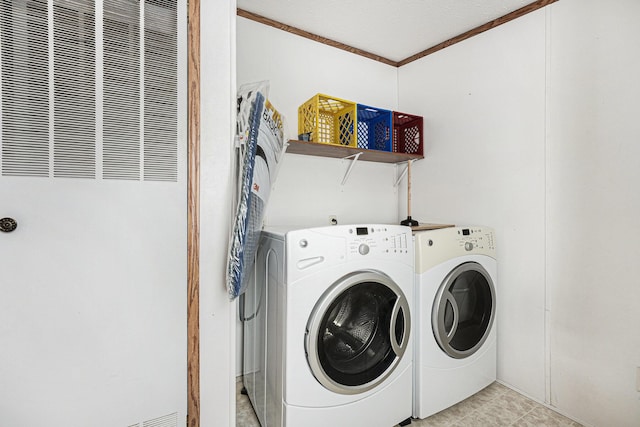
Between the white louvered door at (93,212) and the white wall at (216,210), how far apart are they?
8 cm

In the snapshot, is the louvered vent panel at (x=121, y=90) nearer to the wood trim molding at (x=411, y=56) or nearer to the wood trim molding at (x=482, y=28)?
the wood trim molding at (x=411, y=56)

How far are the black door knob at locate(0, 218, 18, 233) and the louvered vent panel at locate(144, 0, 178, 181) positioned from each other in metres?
0.39

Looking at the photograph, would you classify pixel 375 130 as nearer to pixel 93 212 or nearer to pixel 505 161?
→ pixel 505 161

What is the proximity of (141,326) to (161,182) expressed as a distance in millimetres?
539

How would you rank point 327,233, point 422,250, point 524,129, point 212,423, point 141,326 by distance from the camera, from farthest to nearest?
point 524,129 < point 422,250 < point 327,233 < point 212,423 < point 141,326

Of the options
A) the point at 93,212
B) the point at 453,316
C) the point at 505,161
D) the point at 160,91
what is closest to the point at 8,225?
the point at 93,212

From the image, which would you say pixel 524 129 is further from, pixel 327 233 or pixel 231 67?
pixel 231 67

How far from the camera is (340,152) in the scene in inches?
89.3

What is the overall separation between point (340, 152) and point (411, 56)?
1212mm

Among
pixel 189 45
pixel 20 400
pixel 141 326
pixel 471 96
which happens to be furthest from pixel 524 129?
pixel 20 400

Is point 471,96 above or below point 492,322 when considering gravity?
above

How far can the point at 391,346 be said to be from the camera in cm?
156

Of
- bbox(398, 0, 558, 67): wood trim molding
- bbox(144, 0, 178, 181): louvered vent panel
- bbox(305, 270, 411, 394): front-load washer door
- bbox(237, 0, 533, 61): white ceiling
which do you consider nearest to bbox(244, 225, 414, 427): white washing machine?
bbox(305, 270, 411, 394): front-load washer door

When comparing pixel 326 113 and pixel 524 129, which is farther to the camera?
pixel 326 113
